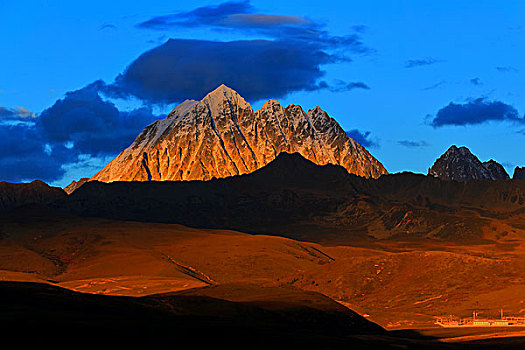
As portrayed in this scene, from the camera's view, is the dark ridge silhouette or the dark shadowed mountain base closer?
the dark shadowed mountain base

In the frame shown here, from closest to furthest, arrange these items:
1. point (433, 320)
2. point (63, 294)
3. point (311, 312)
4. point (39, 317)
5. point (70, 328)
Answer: point (70, 328), point (39, 317), point (63, 294), point (311, 312), point (433, 320)

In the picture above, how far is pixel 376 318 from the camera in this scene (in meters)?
193

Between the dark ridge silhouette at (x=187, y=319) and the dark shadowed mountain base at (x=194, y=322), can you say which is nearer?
the dark shadowed mountain base at (x=194, y=322)

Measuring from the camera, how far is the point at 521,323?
178750 millimetres

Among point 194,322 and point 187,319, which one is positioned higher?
point 187,319

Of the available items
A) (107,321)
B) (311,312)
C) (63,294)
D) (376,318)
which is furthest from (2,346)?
(376,318)

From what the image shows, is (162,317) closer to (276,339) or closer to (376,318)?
(276,339)

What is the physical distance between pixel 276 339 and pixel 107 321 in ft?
80.3

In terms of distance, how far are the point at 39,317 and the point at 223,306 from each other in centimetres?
5079

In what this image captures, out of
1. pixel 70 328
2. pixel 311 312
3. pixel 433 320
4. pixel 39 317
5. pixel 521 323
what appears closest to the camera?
pixel 70 328

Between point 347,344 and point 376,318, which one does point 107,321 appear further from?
point 376,318

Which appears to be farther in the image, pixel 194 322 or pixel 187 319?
pixel 187 319

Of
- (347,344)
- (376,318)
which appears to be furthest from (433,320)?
(347,344)

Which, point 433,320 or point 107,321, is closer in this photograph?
point 107,321
